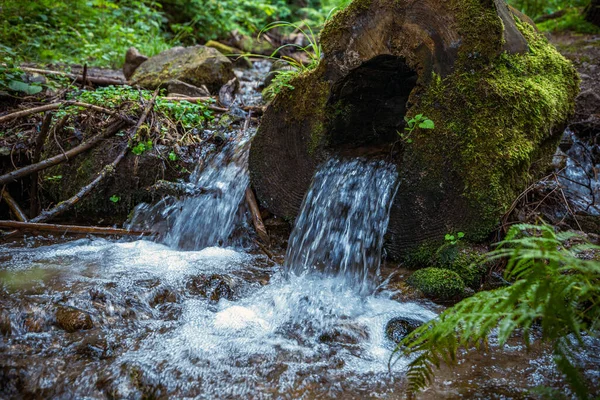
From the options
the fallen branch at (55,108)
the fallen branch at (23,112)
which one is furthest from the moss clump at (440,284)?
the fallen branch at (23,112)

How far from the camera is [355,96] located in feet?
13.1

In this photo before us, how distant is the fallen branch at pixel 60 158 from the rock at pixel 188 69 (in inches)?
64.0

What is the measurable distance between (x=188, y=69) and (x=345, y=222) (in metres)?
4.08

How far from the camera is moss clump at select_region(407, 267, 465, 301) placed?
10.3 feet

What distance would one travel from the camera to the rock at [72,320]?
2646 millimetres

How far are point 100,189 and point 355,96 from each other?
279cm

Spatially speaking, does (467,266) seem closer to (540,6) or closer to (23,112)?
(23,112)

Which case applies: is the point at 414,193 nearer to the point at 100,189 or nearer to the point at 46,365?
the point at 46,365

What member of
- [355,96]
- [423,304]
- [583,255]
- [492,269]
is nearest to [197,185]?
[355,96]

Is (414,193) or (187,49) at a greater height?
(187,49)

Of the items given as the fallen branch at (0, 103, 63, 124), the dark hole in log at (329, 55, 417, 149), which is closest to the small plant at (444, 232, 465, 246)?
the dark hole in log at (329, 55, 417, 149)

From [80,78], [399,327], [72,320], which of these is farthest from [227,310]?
[80,78]

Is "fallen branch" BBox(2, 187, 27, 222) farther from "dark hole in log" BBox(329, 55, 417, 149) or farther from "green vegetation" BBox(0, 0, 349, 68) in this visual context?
"dark hole in log" BBox(329, 55, 417, 149)

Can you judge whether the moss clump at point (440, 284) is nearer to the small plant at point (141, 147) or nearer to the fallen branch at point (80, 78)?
the small plant at point (141, 147)
